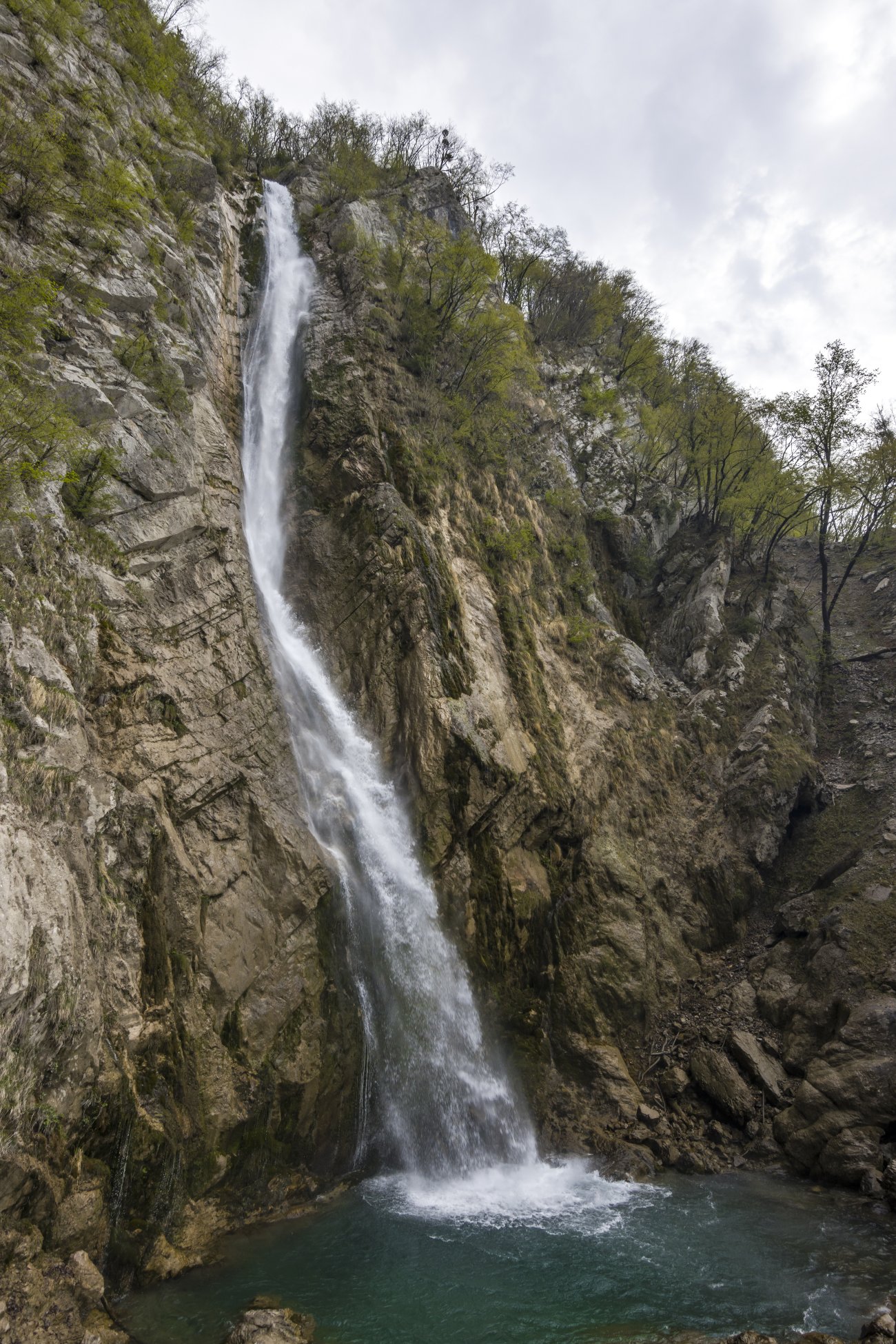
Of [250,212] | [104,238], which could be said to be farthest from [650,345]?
[104,238]

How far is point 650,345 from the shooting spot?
128ft

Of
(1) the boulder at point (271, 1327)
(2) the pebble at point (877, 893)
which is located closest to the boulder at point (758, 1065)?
(2) the pebble at point (877, 893)

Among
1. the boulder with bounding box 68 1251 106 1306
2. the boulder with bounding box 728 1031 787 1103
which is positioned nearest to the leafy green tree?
the boulder with bounding box 728 1031 787 1103

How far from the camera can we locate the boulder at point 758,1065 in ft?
49.7

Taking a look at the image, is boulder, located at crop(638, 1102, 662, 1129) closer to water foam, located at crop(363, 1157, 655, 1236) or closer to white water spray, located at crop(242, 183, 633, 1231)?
water foam, located at crop(363, 1157, 655, 1236)

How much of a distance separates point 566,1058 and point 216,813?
9.96 metres

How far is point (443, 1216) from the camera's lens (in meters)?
12.0

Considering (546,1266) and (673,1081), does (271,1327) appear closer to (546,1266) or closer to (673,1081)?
(546,1266)

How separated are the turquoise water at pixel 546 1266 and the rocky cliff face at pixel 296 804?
A: 3.07 feet

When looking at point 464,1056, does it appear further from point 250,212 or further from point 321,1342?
point 250,212

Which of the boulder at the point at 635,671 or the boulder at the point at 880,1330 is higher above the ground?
the boulder at the point at 635,671

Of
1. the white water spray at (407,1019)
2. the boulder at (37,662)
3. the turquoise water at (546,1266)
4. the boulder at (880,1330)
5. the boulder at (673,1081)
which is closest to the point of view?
the boulder at (880,1330)

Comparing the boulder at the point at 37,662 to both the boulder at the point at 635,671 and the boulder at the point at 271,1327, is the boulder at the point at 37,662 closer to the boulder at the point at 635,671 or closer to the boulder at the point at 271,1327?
the boulder at the point at 271,1327

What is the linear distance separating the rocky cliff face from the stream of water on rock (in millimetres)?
720
